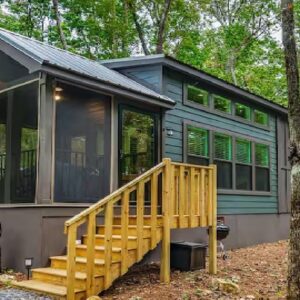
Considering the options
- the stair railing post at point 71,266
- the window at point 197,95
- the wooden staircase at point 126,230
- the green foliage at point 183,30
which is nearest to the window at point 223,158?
the window at point 197,95

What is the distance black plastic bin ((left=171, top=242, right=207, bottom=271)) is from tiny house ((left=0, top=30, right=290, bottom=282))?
120cm

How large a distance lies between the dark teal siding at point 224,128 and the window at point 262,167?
22cm

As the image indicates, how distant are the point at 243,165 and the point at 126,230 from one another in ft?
20.0

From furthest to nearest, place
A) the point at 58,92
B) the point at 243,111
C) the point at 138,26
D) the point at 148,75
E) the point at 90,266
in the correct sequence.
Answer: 1. the point at 138,26
2. the point at 243,111
3. the point at 148,75
4. the point at 58,92
5. the point at 90,266

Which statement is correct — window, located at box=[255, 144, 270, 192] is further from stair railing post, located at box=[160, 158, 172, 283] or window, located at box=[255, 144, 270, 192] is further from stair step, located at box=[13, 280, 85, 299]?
stair step, located at box=[13, 280, 85, 299]

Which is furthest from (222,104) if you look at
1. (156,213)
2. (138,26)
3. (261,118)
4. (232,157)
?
(138,26)

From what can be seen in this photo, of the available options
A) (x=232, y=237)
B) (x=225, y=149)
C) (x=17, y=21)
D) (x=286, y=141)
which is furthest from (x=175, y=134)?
(x=17, y=21)

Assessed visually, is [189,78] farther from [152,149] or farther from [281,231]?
[281,231]

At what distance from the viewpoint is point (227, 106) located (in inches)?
421

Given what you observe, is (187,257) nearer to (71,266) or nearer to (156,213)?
(156,213)

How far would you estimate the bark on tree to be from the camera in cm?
468

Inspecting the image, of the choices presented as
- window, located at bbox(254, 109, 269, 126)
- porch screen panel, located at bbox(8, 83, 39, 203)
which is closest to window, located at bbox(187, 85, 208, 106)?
window, located at bbox(254, 109, 269, 126)

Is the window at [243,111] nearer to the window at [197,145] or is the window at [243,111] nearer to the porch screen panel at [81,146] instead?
the window at [197,145]

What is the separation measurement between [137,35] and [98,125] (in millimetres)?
14584
